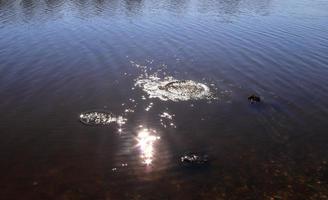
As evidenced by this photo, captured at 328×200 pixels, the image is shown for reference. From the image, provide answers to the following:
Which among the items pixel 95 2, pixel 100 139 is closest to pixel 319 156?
pixel 100 139

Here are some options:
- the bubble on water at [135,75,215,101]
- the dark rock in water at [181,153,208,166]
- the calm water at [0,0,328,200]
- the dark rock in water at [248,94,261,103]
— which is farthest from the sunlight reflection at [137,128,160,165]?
the dark rock in water at [248,94,261,103]

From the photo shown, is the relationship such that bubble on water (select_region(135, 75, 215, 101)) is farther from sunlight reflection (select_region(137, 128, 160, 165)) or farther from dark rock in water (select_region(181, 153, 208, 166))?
dark rock in water (select_region(181, 153, 208, 166))

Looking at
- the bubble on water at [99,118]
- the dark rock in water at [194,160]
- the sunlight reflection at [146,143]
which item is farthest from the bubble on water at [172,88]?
the dark rock in water at [194,160]

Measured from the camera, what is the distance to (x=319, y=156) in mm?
26859

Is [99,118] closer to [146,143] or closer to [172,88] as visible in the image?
[146,143]

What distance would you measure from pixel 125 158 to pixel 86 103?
10.2 meters

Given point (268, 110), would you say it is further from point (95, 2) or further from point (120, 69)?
point (95, 2)

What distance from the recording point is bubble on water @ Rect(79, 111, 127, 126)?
30684mm

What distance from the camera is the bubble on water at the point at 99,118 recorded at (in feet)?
101

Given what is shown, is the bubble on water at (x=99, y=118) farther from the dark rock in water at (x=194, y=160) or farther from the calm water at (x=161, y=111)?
the dark rock in water at (x=194, y=160)

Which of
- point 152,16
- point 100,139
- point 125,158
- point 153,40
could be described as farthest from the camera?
point 152,16

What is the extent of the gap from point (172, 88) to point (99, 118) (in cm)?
945

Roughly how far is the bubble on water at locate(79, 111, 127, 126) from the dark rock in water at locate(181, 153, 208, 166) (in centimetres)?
Answer: 739

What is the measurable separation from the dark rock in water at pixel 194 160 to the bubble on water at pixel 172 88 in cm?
982
